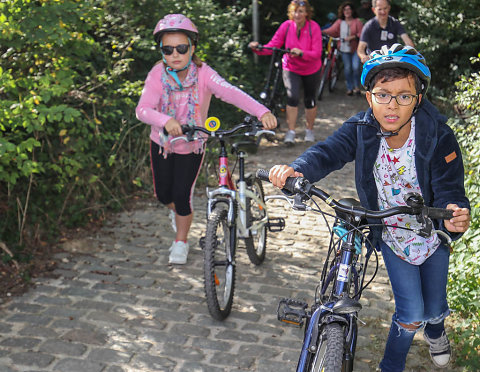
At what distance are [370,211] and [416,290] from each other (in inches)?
34.6

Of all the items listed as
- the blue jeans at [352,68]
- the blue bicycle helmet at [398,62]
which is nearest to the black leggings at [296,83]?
the blue jeans at [352,68]

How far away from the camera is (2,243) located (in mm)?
5695

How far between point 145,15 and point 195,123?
451 centimetres

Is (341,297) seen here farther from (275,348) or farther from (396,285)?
(275,348)

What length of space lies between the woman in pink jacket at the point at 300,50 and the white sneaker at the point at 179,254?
4298 millimetres

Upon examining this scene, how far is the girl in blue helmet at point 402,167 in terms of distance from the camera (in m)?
3.14

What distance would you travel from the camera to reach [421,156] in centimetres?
327

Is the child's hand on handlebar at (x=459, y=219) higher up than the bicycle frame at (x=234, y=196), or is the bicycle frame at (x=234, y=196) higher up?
the child's hand on handlebar at (x=459, y=219)

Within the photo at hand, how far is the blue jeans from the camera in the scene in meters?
13.5

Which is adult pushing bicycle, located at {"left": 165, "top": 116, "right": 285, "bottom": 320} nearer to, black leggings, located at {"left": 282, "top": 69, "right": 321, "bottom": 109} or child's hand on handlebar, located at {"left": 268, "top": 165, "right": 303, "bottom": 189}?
child's hand on handlebar, located at {"left": 268, "top": 165, "right": 303, "bottom": 189}

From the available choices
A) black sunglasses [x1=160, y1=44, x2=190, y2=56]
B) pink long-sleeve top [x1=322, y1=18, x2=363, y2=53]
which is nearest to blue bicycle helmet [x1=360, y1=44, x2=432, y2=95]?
black sunglasses [x1=160, y1=44, x2=190, y2=56]

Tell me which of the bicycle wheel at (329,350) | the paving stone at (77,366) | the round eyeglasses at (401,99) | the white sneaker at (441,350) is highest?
the round eyeglasses at (401,99)

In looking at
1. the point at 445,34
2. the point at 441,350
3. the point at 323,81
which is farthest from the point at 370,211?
the point at 323,81

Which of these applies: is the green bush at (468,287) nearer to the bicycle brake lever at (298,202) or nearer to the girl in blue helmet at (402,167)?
the girl in blue helmet at (402,167)
